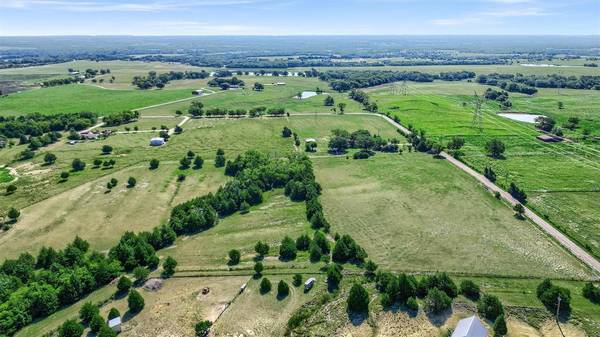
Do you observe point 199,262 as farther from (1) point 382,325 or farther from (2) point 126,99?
(2) point 126,99

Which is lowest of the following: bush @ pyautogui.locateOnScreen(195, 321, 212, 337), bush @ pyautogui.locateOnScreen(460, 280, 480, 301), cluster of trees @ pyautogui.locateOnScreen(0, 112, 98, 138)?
bush @ pyautogui.locateOnScreen(195, 321, 212, 337)

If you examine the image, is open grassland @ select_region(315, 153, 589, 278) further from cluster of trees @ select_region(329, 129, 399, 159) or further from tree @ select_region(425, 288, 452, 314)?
cluster of trees @ select_region(329, 129, 399, 159)

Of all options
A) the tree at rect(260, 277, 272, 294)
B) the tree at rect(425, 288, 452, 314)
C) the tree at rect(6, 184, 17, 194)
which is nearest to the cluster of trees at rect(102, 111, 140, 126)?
the tree at rect(6, 184, 17, 194)

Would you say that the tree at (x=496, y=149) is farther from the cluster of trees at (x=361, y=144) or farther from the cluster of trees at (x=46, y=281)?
the cluster of trees at (x=46, y=281)

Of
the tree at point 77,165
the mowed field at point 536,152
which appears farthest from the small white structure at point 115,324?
the mowed field at point 536,152

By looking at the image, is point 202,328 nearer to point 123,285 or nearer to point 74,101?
point 123,285

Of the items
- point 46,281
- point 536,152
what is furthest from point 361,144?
point 46,281

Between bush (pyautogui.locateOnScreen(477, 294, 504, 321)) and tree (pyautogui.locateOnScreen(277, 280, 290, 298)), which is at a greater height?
bush (pyautogui.locateOnScreen(477, 294, 504, 321))
